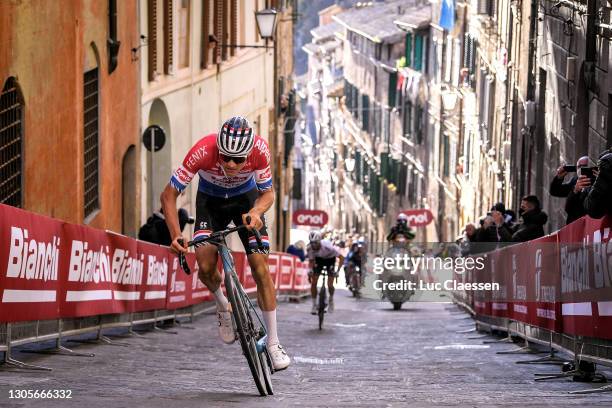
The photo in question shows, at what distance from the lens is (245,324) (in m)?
10.1

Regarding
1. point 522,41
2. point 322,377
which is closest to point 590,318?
point 322,377

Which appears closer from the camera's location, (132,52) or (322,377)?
(322,377)

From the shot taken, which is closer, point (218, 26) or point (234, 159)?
point (234, 159)

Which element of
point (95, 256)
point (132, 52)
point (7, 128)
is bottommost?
point (95, 256)

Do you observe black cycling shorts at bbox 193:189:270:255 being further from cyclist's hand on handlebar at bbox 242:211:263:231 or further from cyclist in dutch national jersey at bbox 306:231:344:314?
cyclist in dutch national jersey at bbox 306:231:344:314

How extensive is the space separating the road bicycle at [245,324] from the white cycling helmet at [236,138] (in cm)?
55

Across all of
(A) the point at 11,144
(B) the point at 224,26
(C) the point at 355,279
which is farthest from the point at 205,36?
(A) the point at 11,144

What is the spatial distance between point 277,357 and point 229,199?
1281mm

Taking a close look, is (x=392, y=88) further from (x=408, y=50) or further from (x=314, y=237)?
(x=314, y=237)

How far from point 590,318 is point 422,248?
21.6 metres

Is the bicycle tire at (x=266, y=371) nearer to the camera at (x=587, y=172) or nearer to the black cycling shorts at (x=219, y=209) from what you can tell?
the black cycling shorts at (x=219, y=209)

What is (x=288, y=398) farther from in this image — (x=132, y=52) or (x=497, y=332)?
(x=132, y=52)

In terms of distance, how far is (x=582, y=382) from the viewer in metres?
11.6

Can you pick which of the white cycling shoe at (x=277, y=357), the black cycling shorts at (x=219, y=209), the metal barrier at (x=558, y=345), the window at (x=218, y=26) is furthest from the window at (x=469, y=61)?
the white cycling shoe at (x=277, y=357)
